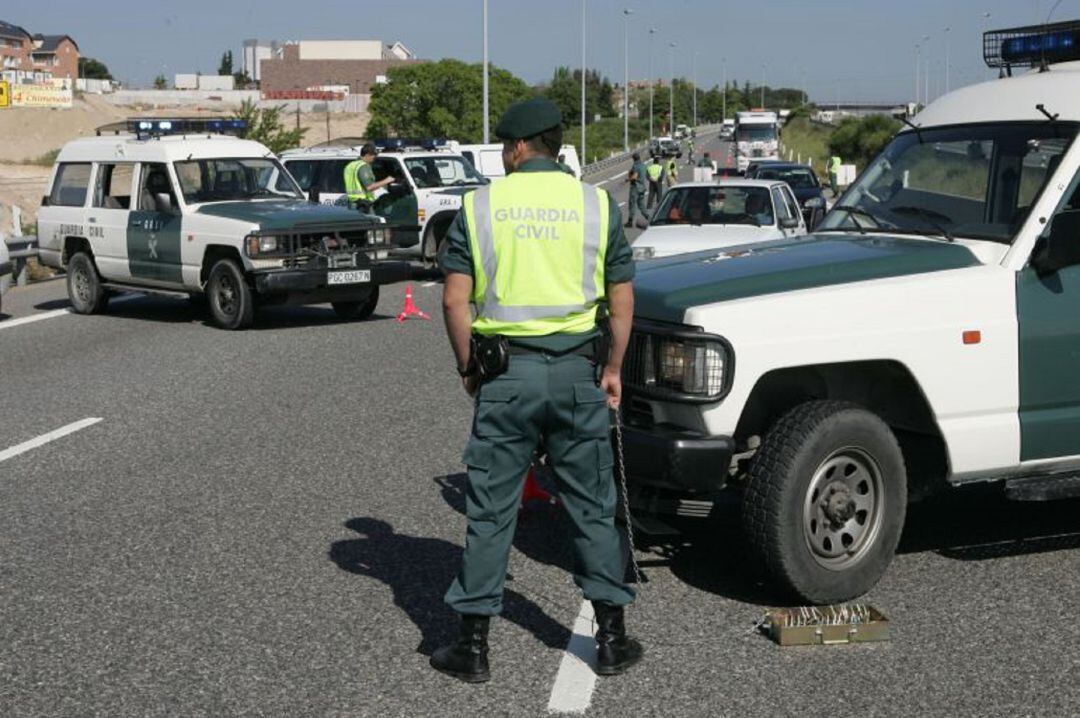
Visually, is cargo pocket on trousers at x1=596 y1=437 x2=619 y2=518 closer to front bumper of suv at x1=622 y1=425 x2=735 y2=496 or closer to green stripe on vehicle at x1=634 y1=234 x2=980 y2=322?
front bumper of suv at x1=622 y1=425 x2=735 y2=496

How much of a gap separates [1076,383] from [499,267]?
2.73 meters

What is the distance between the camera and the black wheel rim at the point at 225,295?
656 inches

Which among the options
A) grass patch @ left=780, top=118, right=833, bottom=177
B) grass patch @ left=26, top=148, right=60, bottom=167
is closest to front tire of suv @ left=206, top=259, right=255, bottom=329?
grass patch @ left=780, top=118, right=833, bottom=177

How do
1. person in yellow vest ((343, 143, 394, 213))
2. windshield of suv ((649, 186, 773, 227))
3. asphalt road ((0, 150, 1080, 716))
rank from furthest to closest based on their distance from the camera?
person in yellow vest ((343, 143, 394, 213))
windshield of suv ((649, 186, 773, 227))
asphalt road ((0, 150, 1080, 716))

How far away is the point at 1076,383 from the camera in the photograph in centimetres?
648

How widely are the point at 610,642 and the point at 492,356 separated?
3.58ft

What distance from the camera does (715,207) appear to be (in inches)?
701

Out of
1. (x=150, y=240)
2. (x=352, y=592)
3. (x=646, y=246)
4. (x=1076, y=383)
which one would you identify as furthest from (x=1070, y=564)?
(x=150, y=240)

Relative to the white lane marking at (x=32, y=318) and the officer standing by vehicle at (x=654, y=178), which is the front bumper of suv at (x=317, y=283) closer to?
the white lane marking at (x=32, y=318)

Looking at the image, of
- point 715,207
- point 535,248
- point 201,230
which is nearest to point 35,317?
point 201,230

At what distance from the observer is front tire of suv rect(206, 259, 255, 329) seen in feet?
53.8

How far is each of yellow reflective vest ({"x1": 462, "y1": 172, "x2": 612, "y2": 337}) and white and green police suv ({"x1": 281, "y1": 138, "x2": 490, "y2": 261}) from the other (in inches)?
666

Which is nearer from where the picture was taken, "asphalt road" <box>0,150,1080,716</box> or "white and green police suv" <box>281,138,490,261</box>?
"asphalt road" <box>0,150,1080,716</box>

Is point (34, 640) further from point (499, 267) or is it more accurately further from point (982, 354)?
point (982, 354)
